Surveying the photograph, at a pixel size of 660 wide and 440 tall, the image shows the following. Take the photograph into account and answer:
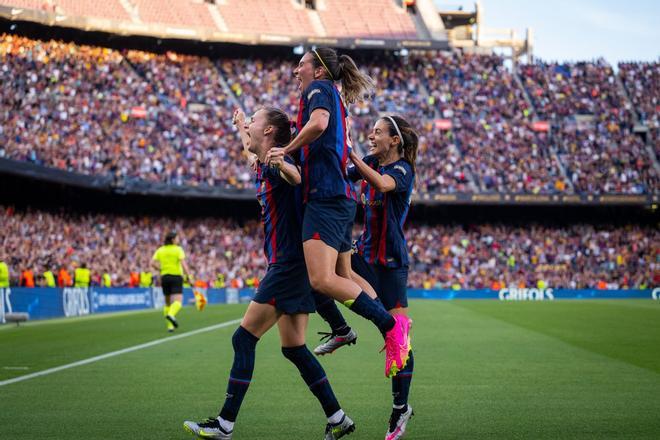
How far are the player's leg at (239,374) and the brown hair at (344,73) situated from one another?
174 cm

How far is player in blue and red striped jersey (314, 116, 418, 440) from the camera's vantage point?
6825 millimetres

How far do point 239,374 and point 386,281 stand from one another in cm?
157

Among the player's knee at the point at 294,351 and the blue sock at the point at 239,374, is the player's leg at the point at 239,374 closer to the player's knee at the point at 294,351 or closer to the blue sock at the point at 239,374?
the blue sock at the point at 239,374

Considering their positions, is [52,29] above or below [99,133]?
above

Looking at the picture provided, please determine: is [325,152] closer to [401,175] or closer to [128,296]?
[401,175]

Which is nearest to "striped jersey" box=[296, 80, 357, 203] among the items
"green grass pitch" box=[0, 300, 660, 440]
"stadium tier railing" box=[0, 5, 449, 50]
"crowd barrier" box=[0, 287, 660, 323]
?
"green grass pitch" box=[0, 300, 660, 440]

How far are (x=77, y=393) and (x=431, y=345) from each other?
7552 millimetres

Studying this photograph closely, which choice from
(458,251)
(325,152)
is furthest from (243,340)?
(458,251)

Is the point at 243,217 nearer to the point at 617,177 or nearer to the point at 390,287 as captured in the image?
the point at 617,177

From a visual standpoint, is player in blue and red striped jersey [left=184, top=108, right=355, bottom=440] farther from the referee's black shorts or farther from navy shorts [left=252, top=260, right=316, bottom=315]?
the referee's black shorts

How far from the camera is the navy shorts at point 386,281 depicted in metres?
6.80

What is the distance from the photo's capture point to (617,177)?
50.7 metres

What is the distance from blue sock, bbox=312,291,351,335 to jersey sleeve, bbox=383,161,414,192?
1.02m

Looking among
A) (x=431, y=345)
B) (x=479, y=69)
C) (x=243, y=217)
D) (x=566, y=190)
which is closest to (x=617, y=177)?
(x=566, y=190)
